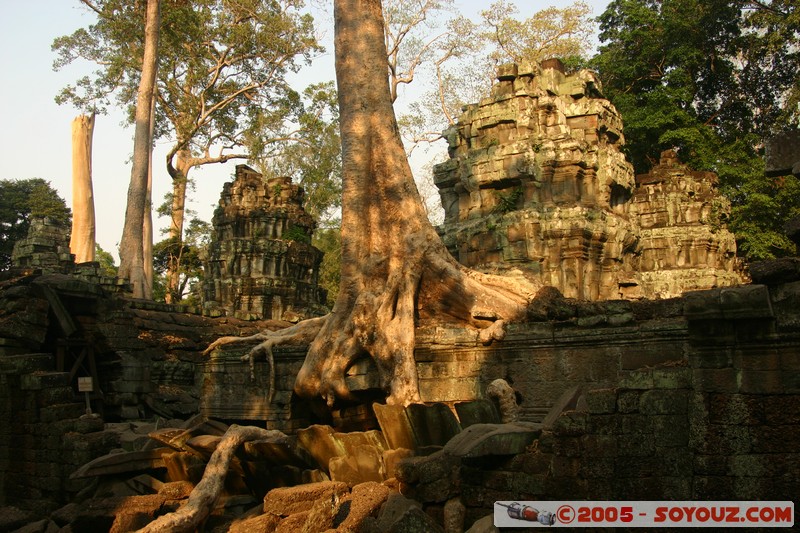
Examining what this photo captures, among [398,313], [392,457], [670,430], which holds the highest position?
[398,313]

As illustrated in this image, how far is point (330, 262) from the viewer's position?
122ft

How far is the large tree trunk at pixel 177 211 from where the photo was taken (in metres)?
31.3

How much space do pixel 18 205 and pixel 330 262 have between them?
14.8 meters

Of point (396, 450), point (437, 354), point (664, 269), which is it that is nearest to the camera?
point (396, 450)

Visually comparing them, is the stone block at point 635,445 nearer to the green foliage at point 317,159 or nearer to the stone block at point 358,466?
the stone block at point 358,466

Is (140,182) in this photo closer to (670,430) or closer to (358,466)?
(358,466)

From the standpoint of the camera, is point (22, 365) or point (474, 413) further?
point (22, 365)

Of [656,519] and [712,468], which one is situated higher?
[712,468]

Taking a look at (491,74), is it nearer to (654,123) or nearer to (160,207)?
(654,123)

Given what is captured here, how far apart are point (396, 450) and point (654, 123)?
977 inches

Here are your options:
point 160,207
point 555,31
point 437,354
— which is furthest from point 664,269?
point 160,207

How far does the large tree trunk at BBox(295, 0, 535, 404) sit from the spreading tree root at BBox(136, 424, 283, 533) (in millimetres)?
1163

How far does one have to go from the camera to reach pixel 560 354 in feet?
22.0

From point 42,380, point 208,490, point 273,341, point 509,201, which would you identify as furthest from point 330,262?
point 208,490
